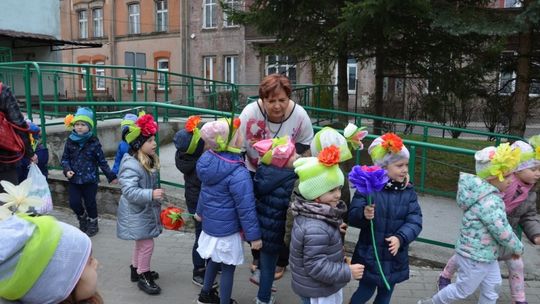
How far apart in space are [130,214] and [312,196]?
1.71 m

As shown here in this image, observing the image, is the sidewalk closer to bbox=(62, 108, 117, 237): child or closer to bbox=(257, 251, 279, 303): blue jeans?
bbox=(257, 251, 279, 303): blue jeans

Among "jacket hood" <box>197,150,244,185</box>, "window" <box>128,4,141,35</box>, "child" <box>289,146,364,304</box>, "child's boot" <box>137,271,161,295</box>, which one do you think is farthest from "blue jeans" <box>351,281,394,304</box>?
"window" <box>128,4,141,35</box>

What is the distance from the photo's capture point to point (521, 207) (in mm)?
3457

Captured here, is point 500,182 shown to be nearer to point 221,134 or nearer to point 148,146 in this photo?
point 221,134

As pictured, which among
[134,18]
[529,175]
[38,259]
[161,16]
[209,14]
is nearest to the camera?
[38,259]

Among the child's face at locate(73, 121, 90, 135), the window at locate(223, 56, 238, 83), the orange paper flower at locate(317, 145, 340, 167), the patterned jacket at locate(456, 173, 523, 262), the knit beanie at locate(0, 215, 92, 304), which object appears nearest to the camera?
the knit beanie at locate(0, 215, 92, 304)

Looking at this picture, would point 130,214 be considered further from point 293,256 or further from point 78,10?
point 78,10

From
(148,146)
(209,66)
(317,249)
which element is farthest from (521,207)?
(209,66)

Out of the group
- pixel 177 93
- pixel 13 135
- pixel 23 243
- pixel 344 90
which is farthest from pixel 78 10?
pixel 23 243

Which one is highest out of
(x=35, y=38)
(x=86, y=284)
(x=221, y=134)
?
(x=35, y=38)

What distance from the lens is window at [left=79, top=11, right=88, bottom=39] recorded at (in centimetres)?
3014

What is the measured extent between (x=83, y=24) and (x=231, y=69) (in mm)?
12121

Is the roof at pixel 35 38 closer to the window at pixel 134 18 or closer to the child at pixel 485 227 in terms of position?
the window at pixel 134 18

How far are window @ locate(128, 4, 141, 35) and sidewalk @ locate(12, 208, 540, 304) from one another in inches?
987
